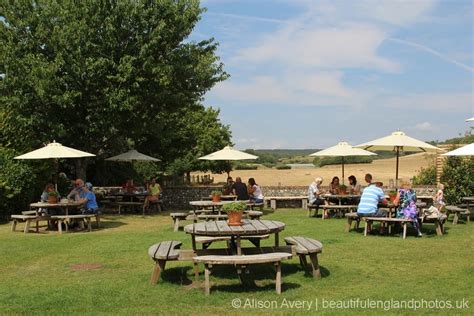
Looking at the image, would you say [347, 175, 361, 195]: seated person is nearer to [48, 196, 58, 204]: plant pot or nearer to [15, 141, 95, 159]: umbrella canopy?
[15, 141, 95, 159]: umbrella canopy

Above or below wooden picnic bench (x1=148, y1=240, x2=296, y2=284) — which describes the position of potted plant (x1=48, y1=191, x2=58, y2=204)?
above

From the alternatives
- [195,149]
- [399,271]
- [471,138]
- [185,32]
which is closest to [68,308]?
[399,271]

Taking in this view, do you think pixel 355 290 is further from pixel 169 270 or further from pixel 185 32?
pixel 185 32

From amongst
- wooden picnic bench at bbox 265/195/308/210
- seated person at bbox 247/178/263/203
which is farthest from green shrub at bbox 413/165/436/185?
seated person at bbox 247/178/263/203

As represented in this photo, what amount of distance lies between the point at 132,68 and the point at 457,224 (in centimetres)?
1102

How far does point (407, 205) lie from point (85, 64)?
1117 centimetres

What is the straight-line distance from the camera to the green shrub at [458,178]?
17.9 meters

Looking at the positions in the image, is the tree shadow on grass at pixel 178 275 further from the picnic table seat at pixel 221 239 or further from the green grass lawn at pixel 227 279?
the picnic table seat at pixel 221 239

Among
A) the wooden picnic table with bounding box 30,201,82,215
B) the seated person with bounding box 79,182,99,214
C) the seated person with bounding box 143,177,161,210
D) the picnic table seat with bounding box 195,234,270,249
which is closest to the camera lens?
the picnic table seat with bounding box 195,234,270,249

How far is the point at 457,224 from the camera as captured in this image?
1423cm

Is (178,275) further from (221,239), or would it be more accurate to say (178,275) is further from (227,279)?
(221,239)

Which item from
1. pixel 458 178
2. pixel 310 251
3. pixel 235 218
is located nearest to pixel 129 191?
pixel 458 178

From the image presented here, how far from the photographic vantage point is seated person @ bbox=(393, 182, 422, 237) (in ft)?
38.5

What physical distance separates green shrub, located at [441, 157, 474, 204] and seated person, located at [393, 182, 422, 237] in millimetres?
6989
